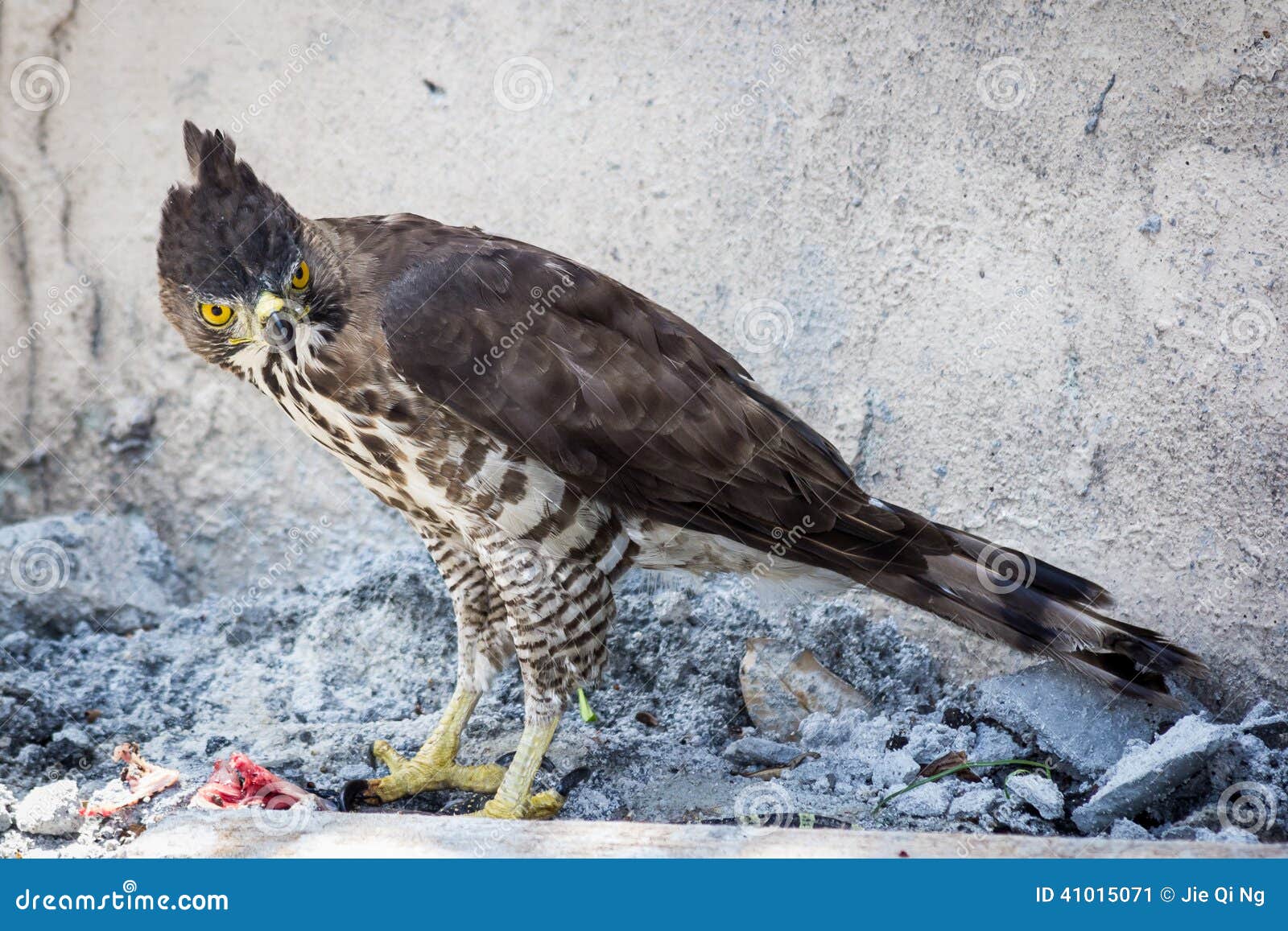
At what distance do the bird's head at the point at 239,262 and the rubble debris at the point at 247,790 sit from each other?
1.15 meters

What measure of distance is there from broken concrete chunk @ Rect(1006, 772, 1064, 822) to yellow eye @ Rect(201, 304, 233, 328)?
2.30 meters

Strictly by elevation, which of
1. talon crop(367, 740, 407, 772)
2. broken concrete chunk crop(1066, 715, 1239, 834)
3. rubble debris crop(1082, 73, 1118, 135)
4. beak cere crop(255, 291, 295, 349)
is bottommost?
talon crop(367, 740, 407, 772)

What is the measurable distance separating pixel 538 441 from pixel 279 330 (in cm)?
67

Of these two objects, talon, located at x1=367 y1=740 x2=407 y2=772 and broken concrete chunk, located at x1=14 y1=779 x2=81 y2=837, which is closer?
broken concrete chunk, located at x1=14 y1=779 x2=81 y2=837

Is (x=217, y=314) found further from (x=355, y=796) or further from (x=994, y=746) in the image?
(x=994, y=746)

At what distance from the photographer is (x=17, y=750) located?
357 centimetres

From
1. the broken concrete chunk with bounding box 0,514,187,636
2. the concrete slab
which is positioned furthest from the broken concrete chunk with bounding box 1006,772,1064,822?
the broken concrete chunk with bounding box 0,514,187,636

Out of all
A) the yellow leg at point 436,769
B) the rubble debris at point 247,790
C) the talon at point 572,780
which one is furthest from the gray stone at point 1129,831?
the rubble debris at point 247,790

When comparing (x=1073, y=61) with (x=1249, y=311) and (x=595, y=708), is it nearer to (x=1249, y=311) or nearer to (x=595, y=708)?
(x=1249, y=311)

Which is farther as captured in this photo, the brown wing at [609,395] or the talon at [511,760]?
the talon at [511,760]

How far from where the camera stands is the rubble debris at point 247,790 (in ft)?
10.3

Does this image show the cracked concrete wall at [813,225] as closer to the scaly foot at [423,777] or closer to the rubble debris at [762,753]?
the rubble debris at [762,753]

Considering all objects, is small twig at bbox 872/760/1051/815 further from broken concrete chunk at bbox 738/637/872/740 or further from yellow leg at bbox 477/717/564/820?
yellow leg at bbox 477/717/564/820

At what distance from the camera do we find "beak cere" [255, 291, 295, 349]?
284 cm
